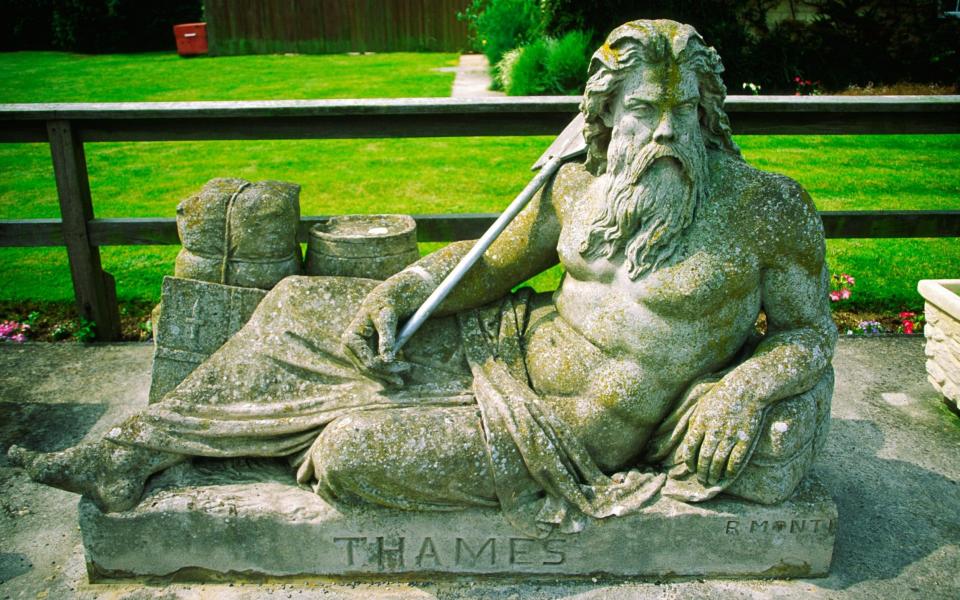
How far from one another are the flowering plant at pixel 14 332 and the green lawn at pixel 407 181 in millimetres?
657

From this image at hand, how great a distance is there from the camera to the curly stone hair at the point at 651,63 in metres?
2.61

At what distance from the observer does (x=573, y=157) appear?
3062mm

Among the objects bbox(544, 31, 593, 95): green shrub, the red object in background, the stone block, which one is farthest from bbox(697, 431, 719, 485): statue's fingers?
the red object in background

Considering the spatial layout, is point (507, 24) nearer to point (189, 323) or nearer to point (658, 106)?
point (189, 323)

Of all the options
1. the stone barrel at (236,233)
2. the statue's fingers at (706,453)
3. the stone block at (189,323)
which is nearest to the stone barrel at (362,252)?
the stone barrel at (236,233)

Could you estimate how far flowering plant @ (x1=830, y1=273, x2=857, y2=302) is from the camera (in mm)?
5555

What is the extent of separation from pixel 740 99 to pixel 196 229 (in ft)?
9.44

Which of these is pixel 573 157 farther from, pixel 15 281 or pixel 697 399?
pixel 15 281

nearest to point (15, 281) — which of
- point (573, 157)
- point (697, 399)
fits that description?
point (573, 157)

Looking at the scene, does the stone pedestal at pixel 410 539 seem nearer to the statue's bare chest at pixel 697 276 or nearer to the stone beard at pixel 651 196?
the statue's bare chest at pixel 697 276

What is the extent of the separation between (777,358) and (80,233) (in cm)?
375

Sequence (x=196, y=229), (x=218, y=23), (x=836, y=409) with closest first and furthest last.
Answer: (x=196, y=229), (x=836, y=409), (x=218, y=23)

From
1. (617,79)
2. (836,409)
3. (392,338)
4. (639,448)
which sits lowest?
(836,409)

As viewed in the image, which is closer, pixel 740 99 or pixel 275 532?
pixel 275 532
